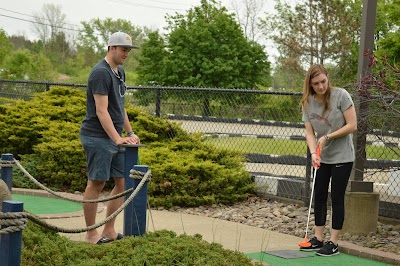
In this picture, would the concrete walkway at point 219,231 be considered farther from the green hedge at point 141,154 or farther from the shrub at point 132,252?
the shrub at point 132,252

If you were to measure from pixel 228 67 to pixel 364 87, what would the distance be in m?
32.1

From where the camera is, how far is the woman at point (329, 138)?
678 cm

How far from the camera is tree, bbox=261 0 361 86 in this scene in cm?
3278

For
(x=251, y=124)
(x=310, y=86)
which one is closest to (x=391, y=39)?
(x=251, y=124)

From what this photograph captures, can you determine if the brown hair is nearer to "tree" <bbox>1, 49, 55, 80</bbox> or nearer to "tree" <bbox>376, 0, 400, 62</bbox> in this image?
"tree" <bbox>376, 0, 400, 62</bbox>

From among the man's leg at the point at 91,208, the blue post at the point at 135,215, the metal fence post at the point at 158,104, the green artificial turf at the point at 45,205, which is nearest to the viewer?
the blue post at the point at 135,215

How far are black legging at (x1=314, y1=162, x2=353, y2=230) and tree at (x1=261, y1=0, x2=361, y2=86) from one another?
26.2 meters

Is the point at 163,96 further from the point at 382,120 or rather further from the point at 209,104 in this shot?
the point at 382,120

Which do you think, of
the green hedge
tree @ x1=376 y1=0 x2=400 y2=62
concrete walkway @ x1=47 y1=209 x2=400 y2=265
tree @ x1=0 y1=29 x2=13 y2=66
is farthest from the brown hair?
tree @ x1=0 y1=29 x2=13 y2=66

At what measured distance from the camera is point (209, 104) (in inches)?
507

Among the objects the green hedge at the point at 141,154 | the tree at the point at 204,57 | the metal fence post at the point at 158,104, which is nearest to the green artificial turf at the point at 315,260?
the green hedge at the point at 141,154

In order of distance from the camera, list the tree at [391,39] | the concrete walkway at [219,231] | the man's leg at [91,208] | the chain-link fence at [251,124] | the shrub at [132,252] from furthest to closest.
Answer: the tree at [391,39]
the chain-link fence at [251,124]
the concrete walkway at [219,231]
the man's leg at [91,208]
the shrub at [132,252]

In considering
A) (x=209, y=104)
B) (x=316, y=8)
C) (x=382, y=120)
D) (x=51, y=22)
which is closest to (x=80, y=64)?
(x=51, y=22)

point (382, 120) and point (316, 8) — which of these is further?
point (316, 8)
